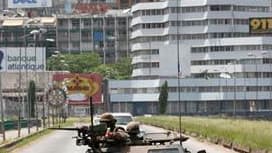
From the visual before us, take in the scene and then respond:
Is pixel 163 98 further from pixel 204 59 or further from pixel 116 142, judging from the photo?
pixel 116 142

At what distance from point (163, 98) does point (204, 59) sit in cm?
2237

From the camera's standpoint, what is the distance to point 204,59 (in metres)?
165

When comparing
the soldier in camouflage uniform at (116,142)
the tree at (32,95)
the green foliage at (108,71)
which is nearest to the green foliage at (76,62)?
the green foliage at (108,71)

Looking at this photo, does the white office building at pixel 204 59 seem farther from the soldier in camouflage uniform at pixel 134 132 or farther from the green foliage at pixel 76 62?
the soldier in camouflage uniform at pixel 134 132

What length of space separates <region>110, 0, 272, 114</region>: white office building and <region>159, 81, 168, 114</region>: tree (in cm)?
283

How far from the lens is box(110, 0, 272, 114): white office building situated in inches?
6147

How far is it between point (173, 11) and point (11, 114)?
224ft

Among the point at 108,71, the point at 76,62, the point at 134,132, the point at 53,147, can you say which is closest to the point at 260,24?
the point at 108,71

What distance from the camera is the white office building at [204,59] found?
15612cm

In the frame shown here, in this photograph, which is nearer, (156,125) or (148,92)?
(156,125)

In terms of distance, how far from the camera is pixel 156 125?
285ft

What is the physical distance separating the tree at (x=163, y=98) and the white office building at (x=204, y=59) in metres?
2.83

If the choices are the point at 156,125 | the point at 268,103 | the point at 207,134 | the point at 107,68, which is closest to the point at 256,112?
the point at 268,103

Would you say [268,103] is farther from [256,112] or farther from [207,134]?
[207,134]
